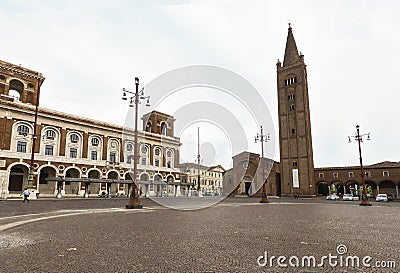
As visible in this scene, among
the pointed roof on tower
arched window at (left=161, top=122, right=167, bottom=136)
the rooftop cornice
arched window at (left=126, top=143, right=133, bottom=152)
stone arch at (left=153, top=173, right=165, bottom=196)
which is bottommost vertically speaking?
stone arch at (left=153, top=173, right=165, bottom=196)

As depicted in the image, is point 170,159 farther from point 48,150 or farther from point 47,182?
point 48,150

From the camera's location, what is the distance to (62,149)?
151ft

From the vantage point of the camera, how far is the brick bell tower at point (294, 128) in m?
64.6

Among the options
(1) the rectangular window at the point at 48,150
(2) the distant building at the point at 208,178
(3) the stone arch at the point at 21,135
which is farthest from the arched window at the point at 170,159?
(3) the stone arch at the point at 21,135

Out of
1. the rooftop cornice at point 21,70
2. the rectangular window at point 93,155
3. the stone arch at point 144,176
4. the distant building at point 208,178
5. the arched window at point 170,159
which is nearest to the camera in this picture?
the rooftop cornice at point 21,70

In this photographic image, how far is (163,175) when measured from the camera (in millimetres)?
62250

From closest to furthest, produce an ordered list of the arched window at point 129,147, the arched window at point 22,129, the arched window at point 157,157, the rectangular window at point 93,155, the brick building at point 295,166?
the arched window at point 22,129
the rectangular window at point 93,155
the arched window at point 129,147
the arched window at point 157,157
the brick building at point 295,166

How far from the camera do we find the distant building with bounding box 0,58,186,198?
40.7 metres

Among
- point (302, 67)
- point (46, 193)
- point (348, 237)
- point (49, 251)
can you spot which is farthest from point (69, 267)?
point (302, 67)

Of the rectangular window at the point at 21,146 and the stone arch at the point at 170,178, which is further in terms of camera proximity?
the stone arch at the point at 170,178

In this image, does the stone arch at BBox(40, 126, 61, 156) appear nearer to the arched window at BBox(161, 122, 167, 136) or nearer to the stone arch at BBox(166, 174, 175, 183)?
the stone arch at BBox(166, 174, 175, 183)

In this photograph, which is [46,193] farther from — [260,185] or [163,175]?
[260,185]

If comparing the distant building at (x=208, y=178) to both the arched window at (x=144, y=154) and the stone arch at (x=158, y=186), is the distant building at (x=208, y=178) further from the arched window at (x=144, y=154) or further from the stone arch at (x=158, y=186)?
the arched window at (x=144, y=154)

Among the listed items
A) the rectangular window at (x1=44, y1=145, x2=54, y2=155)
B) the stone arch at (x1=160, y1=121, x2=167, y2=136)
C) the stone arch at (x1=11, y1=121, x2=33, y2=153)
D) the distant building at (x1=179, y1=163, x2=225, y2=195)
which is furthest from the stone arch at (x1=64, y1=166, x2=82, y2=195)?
the distant building at (x1=179, y1=163, x2=225, y2=195)
